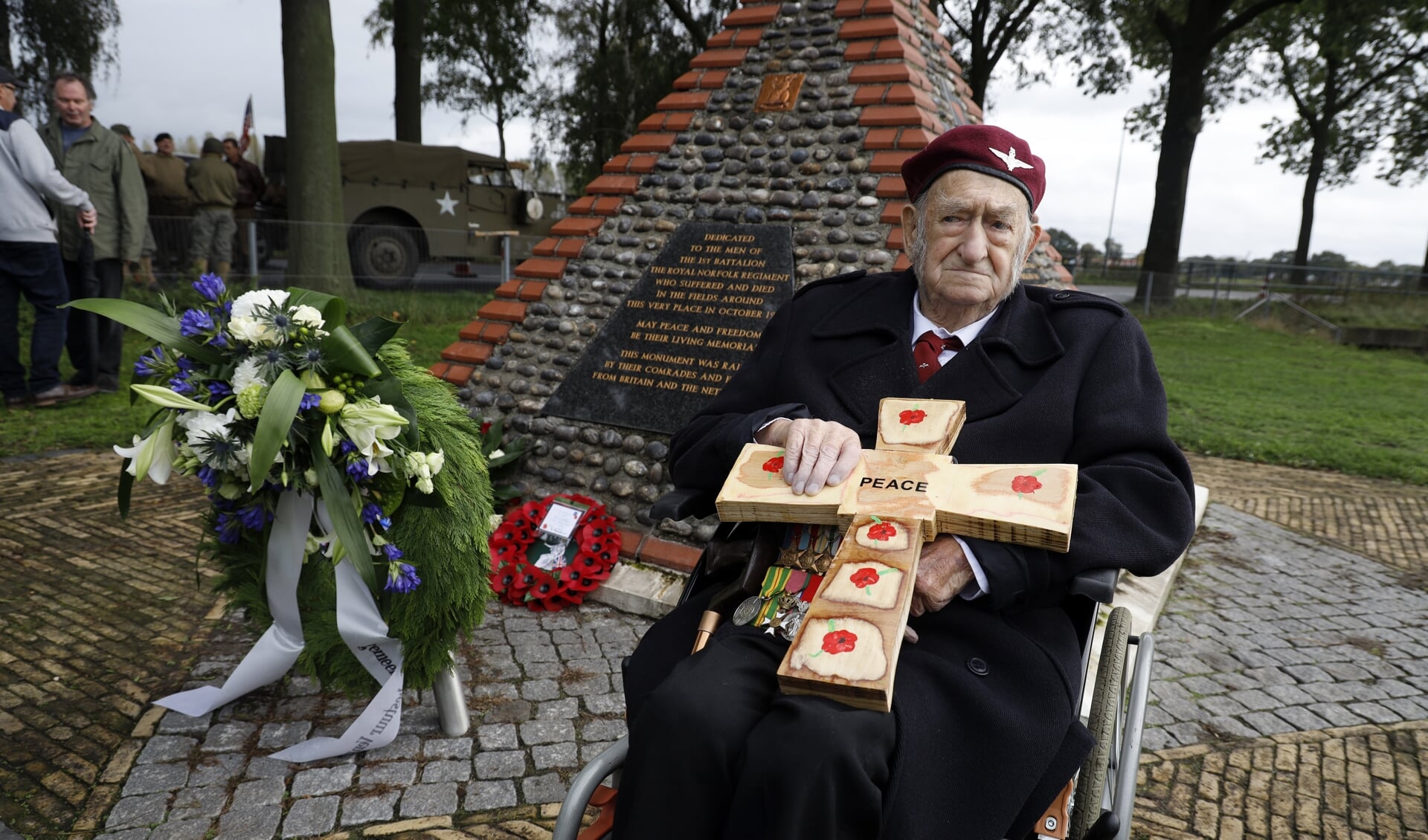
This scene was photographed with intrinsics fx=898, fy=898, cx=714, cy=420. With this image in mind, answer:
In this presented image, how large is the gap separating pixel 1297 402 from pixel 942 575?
1004 centimetres

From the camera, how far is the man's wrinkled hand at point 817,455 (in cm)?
190

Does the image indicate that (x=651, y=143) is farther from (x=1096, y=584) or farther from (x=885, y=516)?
(x=1096, y=584)

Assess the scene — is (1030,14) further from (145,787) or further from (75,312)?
(145,787)

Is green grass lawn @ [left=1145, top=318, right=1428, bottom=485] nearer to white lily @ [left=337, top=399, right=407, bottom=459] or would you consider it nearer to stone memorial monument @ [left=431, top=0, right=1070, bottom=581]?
stone memorial monument @ [left=431, top=0, right=1070, bottom=581]

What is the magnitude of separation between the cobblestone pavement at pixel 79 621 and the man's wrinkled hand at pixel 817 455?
2.15m

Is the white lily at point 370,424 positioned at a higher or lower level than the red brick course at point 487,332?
lower

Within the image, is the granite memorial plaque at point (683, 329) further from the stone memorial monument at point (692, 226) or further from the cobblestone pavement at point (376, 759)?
the cobblestone pavement at point (376, 759)

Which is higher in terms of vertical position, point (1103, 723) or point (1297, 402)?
point (1297, 402)

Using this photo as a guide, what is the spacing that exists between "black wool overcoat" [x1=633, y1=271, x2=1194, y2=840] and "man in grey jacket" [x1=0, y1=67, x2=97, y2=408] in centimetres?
566

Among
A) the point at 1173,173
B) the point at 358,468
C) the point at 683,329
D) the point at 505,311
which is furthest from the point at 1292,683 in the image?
the point at 1173,173

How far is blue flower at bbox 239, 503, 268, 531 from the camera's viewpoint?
8.22ft

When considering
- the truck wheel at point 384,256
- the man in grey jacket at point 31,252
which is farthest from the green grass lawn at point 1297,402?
the truck wheel at point 384,256

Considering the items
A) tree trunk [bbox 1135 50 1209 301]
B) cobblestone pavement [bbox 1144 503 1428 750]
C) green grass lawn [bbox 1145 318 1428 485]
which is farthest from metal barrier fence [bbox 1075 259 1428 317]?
cobblestone pavement [bbox 1144 503 1428 750]

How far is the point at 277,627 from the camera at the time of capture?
275 centimetres
